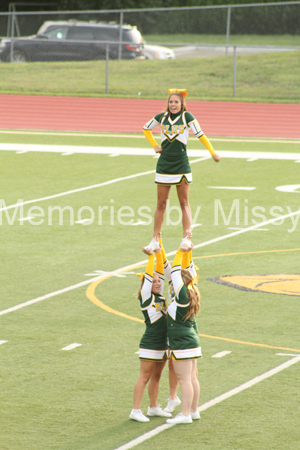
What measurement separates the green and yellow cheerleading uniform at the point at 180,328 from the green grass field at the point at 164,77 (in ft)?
81.0

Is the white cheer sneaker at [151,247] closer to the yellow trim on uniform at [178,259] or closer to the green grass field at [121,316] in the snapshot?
the yellow trim on uniform at [178,259]

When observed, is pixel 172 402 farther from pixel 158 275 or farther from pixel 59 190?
pixel 59 190

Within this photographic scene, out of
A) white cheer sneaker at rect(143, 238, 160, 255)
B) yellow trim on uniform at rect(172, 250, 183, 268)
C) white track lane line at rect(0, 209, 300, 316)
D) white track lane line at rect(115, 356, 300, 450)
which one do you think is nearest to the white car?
white track lane line at rect(0, 209, 300, 316)

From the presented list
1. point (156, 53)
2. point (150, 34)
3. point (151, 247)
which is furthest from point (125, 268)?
point (150, 34)

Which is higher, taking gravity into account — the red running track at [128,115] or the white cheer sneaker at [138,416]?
the white cheer sneaker at [138,416]

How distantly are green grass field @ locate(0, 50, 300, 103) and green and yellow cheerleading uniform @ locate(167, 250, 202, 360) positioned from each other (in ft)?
81.0

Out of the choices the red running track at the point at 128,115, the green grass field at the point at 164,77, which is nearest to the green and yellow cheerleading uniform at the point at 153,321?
the red running track at the point at 128,115

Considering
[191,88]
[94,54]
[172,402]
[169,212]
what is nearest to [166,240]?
[169,212]

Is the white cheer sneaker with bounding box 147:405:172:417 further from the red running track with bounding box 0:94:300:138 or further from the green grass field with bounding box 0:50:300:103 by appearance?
the green grass field with bounding box 0:50:300:103

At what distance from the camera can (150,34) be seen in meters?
40.6

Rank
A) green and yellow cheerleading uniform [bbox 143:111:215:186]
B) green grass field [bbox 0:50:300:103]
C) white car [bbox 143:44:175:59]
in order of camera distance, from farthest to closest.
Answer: white car [bbox 143:44:175:59], green grass field [bbox 0:50:300:103], green and yellow cheerleading uniform [bbox 143:111:215:186]

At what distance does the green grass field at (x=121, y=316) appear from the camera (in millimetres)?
6402

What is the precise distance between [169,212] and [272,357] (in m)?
7.46

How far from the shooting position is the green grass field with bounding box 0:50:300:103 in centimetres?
3192
